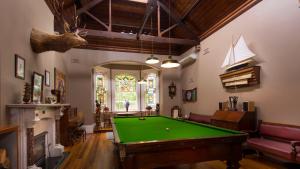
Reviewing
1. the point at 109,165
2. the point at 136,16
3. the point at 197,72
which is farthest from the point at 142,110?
the point at 109,165

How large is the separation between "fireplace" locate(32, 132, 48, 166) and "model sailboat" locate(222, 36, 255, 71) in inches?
194

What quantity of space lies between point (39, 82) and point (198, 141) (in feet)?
11.6

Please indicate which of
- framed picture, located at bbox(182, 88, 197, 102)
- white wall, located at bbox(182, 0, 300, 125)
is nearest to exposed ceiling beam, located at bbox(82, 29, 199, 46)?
white wall, located at bbox(182, 0, 300, 125)

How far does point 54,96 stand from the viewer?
16.5 ft

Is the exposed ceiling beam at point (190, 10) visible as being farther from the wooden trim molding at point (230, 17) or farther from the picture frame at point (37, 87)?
the picture frame at point (37, 87)

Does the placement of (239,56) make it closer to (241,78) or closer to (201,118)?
(241,78)

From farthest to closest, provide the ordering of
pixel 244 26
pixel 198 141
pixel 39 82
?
pixel 244 26 < pixel 39 82 < pixel 198 141

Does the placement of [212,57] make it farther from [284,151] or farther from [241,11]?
[284,151]

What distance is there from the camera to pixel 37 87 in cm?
381

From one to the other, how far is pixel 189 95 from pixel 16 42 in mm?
6401

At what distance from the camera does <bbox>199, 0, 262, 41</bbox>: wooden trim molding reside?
4610 millimetres

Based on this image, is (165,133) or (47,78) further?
(47,78)

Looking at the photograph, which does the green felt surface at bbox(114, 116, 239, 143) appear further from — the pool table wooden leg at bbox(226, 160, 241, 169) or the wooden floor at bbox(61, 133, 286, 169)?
the wooden floor at bbox(61, 133, 286, 169)

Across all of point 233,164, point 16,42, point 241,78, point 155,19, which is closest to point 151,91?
point 155,19
